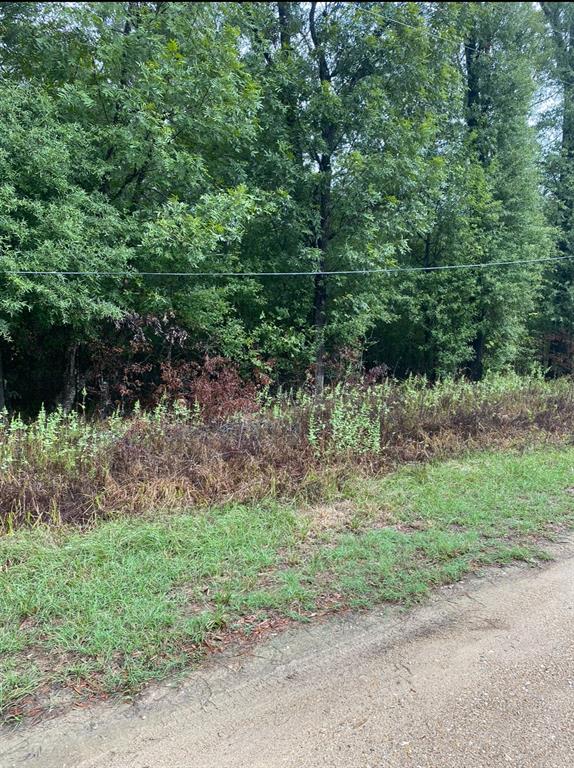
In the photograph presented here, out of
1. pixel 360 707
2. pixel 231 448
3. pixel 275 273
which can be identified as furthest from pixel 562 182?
pixel 360 707

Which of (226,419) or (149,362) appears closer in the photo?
(226,419)

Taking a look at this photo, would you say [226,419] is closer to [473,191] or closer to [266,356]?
[266,356]

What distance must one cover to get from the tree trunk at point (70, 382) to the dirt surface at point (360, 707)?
7071mm

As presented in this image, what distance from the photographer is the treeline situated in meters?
6.84

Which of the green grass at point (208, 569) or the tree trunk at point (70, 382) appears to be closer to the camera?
the green grass at point (208, 569)

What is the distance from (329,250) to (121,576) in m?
7.99

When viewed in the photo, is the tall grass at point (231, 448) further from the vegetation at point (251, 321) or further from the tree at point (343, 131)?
the tree at point (343, 131)

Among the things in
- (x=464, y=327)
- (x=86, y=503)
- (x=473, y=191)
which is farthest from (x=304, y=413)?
(x=473, y=191)

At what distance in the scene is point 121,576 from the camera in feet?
9.78

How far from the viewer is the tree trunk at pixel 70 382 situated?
332 inches

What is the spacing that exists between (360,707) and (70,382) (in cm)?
772

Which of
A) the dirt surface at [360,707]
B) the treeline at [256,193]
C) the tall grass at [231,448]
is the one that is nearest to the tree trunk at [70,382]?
the treeline at [256,193]

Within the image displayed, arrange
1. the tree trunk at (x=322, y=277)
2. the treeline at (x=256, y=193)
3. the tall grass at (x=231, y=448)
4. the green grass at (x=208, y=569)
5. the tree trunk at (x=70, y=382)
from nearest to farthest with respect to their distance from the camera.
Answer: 1. the green grass at (x=208, y=569)
2. the tall grass at (x=231, y=448)
3. the treeline at (x=256, y=193)
4. the tree trunk at (x=70, y=382)
5. the tree trunk at (x=322, y=277)

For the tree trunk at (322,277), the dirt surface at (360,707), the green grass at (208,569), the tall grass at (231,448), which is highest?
the tree trunk at (322,277)
